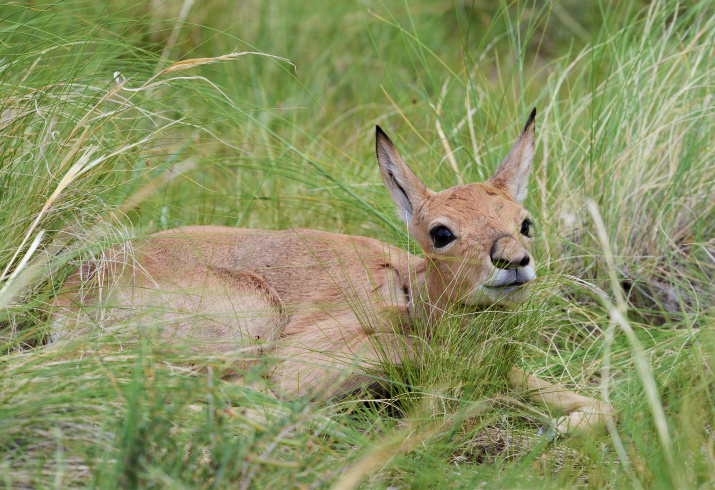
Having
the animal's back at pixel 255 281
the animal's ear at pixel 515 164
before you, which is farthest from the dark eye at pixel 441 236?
the animal's ear at pixel 515 164

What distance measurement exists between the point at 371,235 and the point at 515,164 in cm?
157

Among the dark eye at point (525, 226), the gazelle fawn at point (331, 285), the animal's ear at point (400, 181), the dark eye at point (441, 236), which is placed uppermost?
the animal's ear at point (400, 181)

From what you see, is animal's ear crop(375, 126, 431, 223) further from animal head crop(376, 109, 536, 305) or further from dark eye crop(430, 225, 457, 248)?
dark eye crop(430, 225, 457, 248)

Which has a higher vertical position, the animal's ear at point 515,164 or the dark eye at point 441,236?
the animal's ear at point 515,164

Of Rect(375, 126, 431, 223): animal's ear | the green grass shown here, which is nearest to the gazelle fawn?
Rect(375, 126, 431, 223): animal's ear

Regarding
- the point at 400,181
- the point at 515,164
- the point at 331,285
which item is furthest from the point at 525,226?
the point at 331,285

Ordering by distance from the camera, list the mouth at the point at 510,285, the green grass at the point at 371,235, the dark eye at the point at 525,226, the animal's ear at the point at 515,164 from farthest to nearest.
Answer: the animal's ear at the point at 515,164 → the dark eye at the point at 525,226 → the mouth at the point at 510,285 → the green grass at the point at 371,235

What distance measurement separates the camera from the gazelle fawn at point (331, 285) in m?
3.72

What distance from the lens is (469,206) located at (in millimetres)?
4035

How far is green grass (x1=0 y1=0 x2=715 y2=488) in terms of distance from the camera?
2.62m

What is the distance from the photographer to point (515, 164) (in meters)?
4.53

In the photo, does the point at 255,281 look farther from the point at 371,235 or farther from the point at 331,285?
the point at 371,235

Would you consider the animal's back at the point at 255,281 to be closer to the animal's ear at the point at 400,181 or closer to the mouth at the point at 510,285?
the animal's ear at the point at 400,181

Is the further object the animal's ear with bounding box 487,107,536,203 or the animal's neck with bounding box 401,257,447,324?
the animal's ear with bounding box 487,107,536,203
